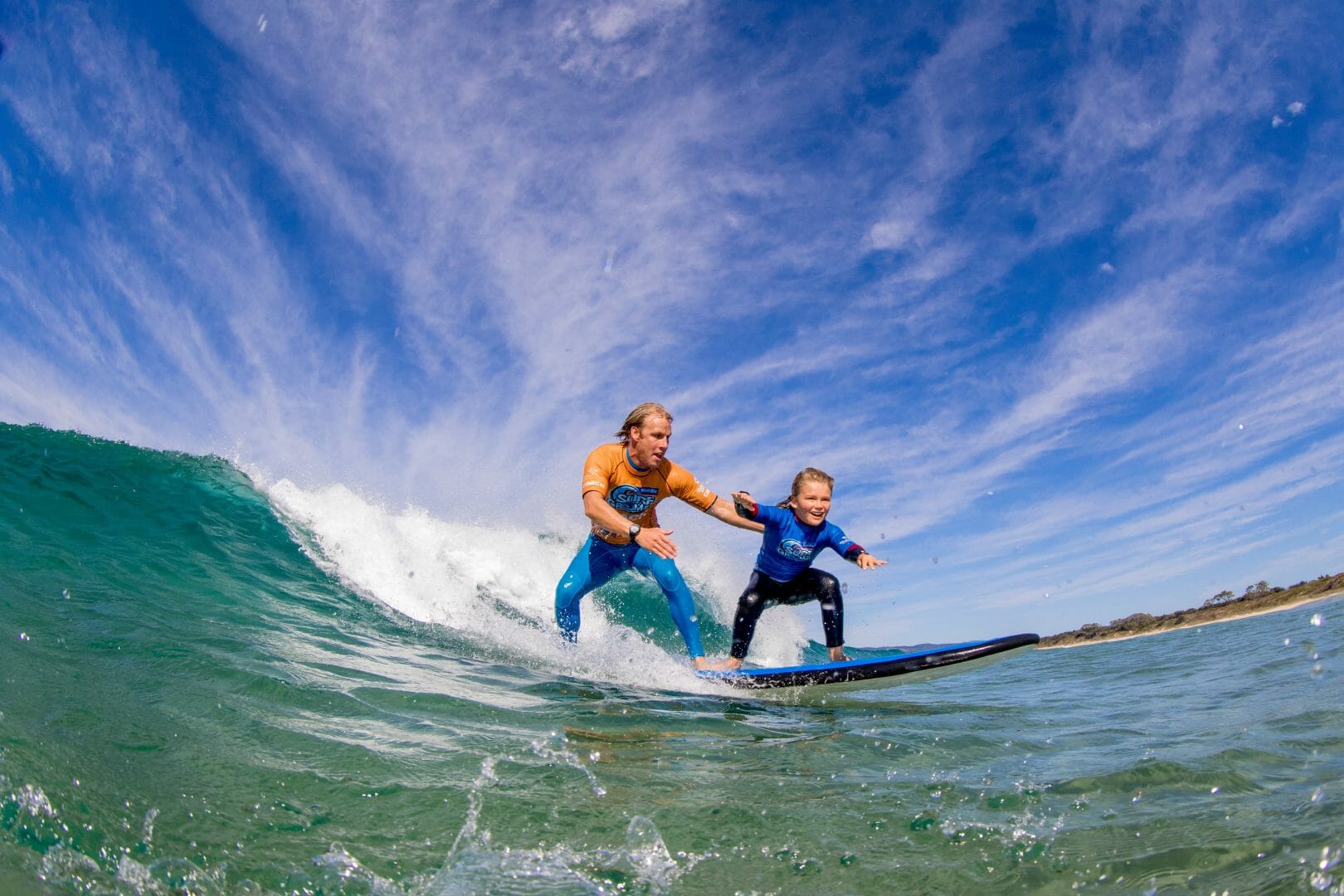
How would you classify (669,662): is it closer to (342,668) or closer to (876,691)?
(876,691)

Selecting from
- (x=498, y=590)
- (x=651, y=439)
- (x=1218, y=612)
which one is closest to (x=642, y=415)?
(x=651, y=439)

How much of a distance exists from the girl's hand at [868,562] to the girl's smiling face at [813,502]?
0.49m

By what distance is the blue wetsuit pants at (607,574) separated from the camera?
6.66 metres

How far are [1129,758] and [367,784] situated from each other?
3290 millimetres

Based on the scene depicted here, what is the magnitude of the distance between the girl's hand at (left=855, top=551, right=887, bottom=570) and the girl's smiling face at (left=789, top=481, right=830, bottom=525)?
1.62 ft

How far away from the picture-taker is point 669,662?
6449mm

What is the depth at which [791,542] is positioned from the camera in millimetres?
6727

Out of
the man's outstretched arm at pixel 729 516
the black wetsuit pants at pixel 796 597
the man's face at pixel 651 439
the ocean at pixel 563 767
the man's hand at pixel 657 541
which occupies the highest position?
the man's face at pixel 651 439

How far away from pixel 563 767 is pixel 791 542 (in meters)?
4.04

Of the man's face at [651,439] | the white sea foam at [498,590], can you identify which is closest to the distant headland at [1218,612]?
the white sea foam at [498,590]

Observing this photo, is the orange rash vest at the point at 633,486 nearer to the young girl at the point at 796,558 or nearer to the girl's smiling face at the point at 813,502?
the young girl at the point at 796,558

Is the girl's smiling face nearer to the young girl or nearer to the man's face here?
the young girl

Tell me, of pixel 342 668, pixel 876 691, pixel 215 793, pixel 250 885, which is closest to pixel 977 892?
pixel 250 885

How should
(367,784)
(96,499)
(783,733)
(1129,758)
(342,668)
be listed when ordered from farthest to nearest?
1. (96,499)
2. (342,668)
3. (783,733)
4. (1129,758)
5. (367,784)
